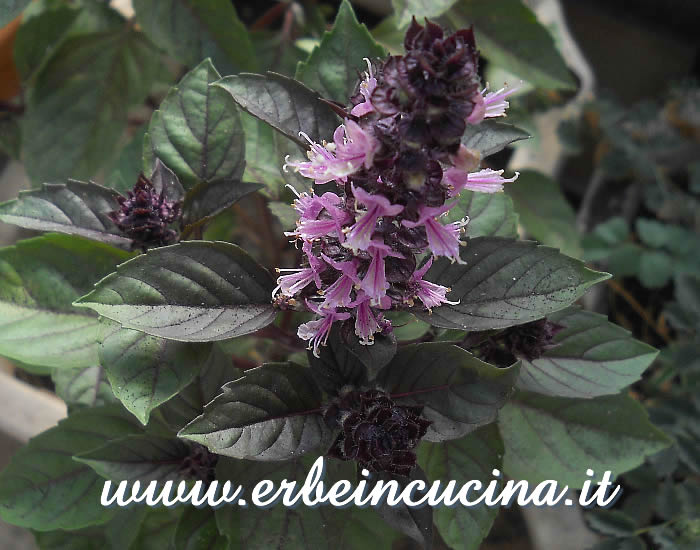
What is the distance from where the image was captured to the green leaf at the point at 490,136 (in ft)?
1.73

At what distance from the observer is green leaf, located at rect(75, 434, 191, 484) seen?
581mm

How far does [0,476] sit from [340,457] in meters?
0.35

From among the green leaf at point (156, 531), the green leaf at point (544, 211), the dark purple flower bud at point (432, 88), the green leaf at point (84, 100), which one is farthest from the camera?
the green leaf at point (544, 211)

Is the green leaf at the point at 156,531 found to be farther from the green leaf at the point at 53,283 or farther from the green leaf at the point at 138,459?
the green leaf at the point at 53,283

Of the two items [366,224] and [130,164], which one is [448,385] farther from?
[130,164]

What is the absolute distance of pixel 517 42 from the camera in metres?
0.91

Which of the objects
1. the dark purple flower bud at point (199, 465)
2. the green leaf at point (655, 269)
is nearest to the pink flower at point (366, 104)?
the dark purple flower bud at point (199, 465)

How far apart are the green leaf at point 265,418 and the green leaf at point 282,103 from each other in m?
0.18

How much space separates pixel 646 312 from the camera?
1192 mm

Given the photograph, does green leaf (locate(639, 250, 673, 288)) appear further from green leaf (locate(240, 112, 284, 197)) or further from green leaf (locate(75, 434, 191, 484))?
green leaf (locate(75, 434, 191, 484))

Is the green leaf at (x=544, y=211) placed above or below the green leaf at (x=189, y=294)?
below

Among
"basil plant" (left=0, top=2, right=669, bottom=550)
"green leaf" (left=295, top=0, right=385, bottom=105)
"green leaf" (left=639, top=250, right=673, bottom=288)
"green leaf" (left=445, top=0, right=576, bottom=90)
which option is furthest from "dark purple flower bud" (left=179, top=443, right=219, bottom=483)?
"green leaf" (left=639, top=250, right=673, bottom=288)

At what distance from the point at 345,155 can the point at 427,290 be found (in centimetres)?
13

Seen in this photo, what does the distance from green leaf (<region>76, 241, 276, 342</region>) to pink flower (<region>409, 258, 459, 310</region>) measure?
0.39ft
